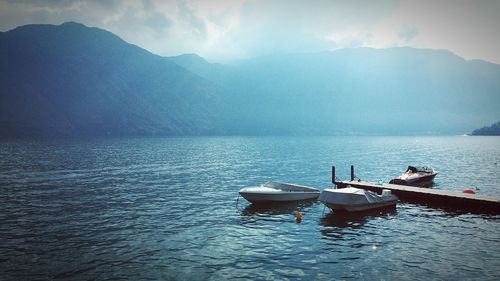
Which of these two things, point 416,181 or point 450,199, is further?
point 416,181

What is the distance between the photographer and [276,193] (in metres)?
34.0

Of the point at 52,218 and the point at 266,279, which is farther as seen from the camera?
the point at 52,218

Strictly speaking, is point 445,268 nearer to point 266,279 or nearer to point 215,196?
point 266,279

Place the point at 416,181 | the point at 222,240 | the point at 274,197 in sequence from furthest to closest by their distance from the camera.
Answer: the point at 416,181 < the point at 274,197 < the point at 222,240

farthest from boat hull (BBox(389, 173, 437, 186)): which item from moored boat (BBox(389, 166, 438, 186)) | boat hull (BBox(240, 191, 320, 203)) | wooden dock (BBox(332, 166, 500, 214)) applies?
boat hull (BBox(240, 191, 320, 203))

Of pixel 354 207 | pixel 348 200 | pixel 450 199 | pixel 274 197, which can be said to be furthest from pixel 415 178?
pixel 274 197

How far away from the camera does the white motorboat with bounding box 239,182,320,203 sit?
33500 mm

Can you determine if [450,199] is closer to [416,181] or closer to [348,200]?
[348,200]

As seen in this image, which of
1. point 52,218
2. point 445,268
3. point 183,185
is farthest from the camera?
point 183,185

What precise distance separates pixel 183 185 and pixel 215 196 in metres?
9.96

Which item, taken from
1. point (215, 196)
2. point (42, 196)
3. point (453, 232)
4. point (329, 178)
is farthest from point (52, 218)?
point (329, 178)

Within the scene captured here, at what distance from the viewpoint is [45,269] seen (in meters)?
17.7

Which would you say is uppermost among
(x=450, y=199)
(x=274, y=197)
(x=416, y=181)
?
(x=274, y=197)

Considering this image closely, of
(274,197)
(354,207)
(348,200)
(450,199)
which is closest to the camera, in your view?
(348,200)
